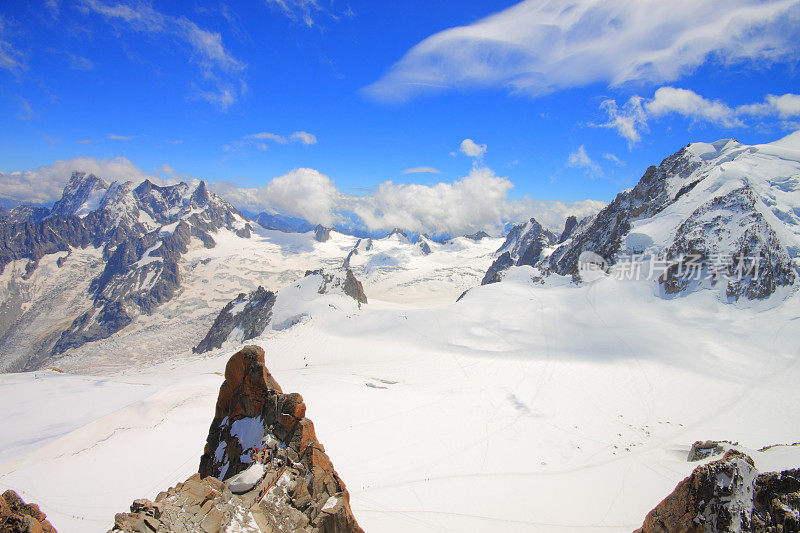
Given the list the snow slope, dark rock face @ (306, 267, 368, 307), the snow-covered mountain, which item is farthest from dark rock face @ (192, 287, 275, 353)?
the snow-covered mountain

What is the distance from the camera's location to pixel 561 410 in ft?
90.1

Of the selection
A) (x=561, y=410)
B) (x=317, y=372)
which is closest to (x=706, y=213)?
(x=561, y=410)

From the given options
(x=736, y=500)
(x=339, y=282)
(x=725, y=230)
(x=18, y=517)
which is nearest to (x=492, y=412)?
(x=736, y=500)

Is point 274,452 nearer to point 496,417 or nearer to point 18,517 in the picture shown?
point 18,517

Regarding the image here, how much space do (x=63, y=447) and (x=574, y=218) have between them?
16941 centimetres

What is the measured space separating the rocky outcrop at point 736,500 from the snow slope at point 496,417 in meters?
6.16

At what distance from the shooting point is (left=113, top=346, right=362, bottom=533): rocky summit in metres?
8.45

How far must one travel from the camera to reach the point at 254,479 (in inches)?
398

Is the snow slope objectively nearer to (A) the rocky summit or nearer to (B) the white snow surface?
(B) the white snow surface

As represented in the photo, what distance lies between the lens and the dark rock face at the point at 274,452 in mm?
9828

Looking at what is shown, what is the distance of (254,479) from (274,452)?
1.39 meters

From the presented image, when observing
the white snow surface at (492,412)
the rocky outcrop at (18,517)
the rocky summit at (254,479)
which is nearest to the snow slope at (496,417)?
the white snow surface at (492,412)

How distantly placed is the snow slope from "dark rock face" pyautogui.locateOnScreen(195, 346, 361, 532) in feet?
20.0

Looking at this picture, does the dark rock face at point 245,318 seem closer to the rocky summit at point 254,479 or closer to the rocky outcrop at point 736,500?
the rocky summit at point 254,479
